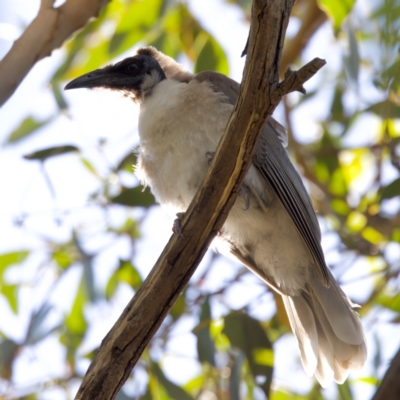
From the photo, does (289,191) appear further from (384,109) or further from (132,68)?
(132,68)

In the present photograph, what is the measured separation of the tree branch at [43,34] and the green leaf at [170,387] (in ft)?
5.67

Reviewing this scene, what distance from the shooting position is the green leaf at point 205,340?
10.6 feet

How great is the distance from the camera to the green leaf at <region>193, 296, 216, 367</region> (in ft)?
10.6

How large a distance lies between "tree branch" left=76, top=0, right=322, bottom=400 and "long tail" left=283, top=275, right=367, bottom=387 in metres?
1.16

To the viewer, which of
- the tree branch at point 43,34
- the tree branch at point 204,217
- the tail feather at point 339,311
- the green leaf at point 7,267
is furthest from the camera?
the green leaf at point 7,267

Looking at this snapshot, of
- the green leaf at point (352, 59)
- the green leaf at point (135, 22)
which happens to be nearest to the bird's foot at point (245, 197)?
the green leaf at point (352, 59)

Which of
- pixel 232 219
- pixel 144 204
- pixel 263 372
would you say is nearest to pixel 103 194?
pixel 144 204

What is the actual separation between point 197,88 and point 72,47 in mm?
1495

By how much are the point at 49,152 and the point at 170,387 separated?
133 centimetres

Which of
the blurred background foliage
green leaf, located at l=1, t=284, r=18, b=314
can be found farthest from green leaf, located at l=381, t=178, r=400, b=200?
green leaf, located at l=1, t=284, r=18, b=314

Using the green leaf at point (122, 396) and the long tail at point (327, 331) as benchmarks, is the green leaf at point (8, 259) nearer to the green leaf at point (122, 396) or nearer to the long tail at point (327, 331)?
the green leaf at point (122, 396)

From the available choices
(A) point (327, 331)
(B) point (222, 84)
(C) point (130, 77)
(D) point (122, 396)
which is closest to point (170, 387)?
(D) point (122, 396)

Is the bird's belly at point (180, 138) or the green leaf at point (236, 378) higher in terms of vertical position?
the bird's belly at point (180, 138)

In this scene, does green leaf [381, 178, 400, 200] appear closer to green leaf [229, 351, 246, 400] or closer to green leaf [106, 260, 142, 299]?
green leaf [229, 351, 246, 400]
